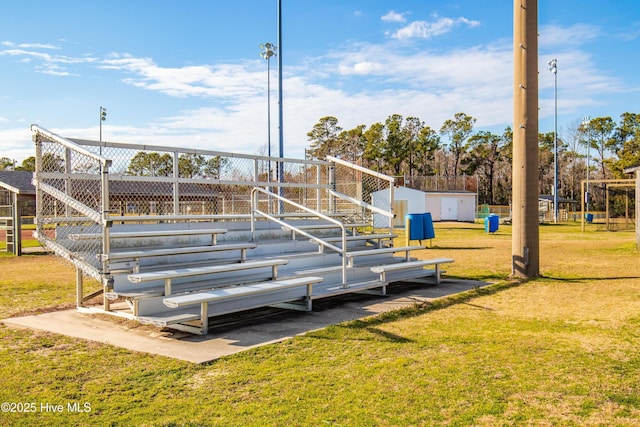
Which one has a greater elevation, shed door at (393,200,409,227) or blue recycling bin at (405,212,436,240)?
shed door at (393,200,409,227)

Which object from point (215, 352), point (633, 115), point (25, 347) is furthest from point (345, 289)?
point (633, 115)

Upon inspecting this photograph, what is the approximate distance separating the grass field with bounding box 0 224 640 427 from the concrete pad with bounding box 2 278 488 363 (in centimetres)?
23

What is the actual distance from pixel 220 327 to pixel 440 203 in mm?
42248

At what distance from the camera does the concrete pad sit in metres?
5.35

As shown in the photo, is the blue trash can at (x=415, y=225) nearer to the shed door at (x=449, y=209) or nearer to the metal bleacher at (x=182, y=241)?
the metal bleacher at (x=182, y=241)

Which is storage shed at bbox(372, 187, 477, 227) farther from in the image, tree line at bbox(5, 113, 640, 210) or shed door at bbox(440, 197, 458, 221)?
tree line at bbox(5, 113, 640, 210)

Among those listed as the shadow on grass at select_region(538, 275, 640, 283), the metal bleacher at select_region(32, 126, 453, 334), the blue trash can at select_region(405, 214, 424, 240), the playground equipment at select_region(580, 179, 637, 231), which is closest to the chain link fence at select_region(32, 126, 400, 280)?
the metal bleacher at select_region(32, 126, 453, 334)

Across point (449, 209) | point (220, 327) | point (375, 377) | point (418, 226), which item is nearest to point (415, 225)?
point (418, 226)

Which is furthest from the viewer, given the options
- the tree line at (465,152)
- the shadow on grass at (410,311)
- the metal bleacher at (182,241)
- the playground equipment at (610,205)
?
the tree line at (465,152)

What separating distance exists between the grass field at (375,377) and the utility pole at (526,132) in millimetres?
3413

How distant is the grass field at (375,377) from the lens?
3.54 m

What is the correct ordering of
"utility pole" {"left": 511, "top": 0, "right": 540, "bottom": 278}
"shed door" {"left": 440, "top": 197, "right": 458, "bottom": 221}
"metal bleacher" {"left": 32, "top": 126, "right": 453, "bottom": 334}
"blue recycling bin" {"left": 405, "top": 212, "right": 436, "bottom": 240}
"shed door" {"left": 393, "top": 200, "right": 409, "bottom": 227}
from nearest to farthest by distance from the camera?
"metal bleacher" {"left": 32, "top": 126, "right": 453, "bottom": 334} < "utility pole" {"left": 511, "top": 0, "right": 540, "bottom": 278} < "blue recycling bin" {"left": 405, "top": 212, "right": 436, "bottom": 240} < "shed door" {"left": 393, "top": 200, "right": 409, "bottom": 227} < "shed door" {"left": 440, "top": 197, "right": 458, "bottom": 221}

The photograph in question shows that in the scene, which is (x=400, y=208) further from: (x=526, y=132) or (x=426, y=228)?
(x=526, y=132)

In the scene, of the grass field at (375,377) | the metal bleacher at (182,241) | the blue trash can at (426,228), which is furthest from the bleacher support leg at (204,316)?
the blue trash can at (426,228)
